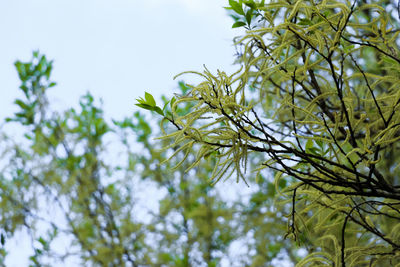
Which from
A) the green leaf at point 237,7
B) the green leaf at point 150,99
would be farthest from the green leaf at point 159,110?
the green leaf at point 237,7

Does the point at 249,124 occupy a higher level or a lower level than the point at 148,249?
lower

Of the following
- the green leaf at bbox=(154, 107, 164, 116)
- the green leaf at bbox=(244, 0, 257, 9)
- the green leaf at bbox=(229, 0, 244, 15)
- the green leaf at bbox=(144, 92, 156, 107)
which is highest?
the green leaf at bbox=(229, 0, 244, 15)

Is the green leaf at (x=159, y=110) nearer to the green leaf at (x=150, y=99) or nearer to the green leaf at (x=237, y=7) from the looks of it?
the green leaf at (x=150, y=99)

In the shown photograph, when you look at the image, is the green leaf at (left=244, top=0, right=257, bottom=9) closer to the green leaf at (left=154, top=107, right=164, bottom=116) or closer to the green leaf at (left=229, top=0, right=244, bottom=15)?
the green leaf at (left=229, top=0, right=244, bottom=15)

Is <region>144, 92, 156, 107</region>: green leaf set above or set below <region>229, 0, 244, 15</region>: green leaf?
below

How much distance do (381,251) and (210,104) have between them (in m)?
0.42

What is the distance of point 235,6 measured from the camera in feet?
2.58

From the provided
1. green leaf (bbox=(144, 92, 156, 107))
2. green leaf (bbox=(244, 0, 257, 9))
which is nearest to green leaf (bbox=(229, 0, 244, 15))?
green leaf (bbox=(244, 0, 257, 9))

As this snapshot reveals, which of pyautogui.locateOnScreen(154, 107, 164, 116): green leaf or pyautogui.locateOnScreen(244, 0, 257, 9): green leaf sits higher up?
pyautogui.locateOnScreen(244, 0, 257, 9): green leaf

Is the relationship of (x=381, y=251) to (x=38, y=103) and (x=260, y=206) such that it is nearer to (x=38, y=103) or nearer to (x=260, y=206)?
(x=260, y=206)

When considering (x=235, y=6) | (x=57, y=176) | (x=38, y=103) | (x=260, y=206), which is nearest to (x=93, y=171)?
(x=57, y=176)

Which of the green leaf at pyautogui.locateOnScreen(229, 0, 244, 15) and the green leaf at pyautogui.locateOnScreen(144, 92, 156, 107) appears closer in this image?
the green leaf at pyautogui.locateOnScreen(144, 92, 156, 107)

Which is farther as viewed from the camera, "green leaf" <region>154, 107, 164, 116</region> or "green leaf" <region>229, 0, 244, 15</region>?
"green leaf" <region>229, 0, 244, 15</region>

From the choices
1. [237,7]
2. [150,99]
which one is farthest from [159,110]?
[237,7]
